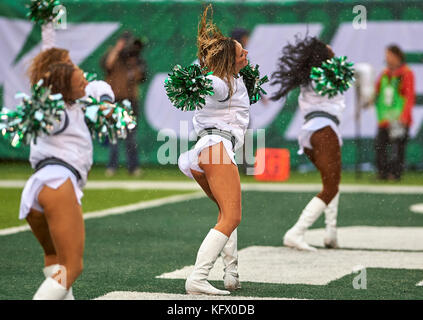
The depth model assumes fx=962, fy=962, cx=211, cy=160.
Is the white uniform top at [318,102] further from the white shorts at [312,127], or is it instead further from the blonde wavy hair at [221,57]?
the blonde wavy hair at [221,57]

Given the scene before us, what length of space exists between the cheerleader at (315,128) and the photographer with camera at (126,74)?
5.90 meters

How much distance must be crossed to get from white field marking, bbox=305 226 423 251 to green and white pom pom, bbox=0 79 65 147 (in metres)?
4.20

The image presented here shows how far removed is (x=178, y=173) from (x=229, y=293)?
11.2 metres

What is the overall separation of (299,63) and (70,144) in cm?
373

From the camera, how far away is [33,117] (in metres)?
4.71

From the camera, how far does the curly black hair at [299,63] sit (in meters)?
8.20

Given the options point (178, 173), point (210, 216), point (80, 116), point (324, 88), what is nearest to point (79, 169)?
point (80, 116)

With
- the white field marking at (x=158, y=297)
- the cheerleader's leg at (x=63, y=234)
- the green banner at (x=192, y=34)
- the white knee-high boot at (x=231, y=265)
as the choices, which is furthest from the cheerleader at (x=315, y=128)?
the green banner at (x=192, y=34)

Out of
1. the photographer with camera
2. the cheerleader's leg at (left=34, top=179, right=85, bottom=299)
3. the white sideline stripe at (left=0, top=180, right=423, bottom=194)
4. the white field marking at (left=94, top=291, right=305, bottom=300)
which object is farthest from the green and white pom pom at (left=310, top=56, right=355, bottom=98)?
the photographer with camera

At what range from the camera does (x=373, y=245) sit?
8.47 metres

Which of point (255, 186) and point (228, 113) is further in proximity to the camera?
point (255, 186)

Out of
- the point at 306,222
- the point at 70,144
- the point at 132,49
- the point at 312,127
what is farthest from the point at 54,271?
the point at 132,49

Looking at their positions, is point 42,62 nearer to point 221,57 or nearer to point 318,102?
point 221,57
